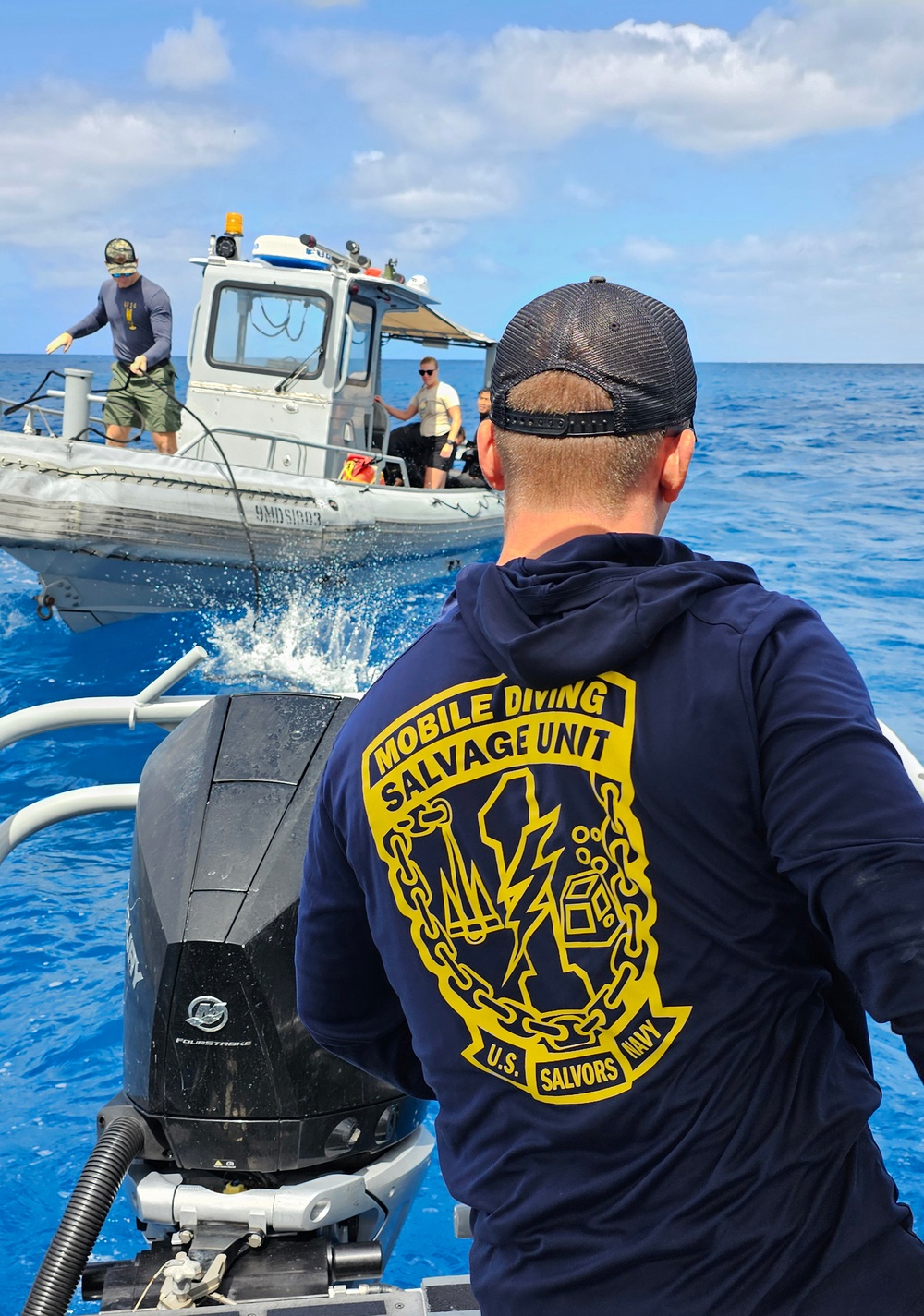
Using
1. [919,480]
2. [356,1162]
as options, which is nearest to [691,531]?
[919,480]

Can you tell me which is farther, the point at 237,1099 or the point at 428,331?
the point at 428,331

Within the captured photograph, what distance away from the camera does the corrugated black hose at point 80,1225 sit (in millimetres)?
1541

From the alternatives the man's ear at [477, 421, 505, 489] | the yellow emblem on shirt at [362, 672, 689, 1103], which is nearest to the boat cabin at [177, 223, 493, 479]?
the man's ear at [477, 421, 505, 489]

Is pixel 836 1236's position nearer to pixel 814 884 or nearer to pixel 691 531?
pixel 814 884

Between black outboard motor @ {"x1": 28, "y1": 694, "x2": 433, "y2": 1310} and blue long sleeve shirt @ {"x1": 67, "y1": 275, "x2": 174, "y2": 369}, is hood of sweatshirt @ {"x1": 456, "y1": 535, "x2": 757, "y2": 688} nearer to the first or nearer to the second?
black outboard motor @ {"x1": 28, "y1": 694, "x2": 433, "y2": 1310}

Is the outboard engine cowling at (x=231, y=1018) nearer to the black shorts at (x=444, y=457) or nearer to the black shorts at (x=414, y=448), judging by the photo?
the black shorts at (x=444, y=457)

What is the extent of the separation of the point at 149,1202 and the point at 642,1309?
1.04m

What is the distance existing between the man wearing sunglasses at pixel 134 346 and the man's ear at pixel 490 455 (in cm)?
835

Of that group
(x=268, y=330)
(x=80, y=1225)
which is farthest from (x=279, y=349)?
(x=80, y=1225)

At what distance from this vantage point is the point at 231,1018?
5.92 feet

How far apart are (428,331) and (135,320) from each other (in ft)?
13.9

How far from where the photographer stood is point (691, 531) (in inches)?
680

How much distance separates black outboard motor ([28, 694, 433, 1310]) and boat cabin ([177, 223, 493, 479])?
27.6 feet

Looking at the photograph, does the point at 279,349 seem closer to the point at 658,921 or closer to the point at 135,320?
the point at 135,320
